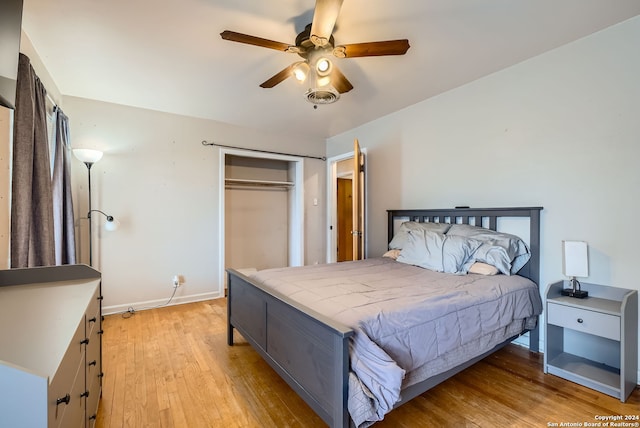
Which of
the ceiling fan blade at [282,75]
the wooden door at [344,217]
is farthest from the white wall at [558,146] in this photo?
the wooden door at [344,217]

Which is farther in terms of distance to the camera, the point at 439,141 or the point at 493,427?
the point at 439,141

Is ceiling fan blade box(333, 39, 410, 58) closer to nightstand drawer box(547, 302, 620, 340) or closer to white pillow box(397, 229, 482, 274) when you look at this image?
white pillow box(397, 229, 482, 274)

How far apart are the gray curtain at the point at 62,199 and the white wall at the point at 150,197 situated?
1.36ft

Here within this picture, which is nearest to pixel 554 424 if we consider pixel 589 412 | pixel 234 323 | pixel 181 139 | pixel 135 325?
pixel 589 412

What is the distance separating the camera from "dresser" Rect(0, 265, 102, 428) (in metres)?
0.66

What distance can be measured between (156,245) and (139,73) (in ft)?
6.57

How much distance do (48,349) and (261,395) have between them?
1374 mm

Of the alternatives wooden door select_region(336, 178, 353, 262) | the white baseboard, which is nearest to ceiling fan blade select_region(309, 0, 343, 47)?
the white baseboard

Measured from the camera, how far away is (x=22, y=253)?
6.15 feet

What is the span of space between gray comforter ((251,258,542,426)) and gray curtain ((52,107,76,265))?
6.12 ft

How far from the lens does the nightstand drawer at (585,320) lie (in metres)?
1.86

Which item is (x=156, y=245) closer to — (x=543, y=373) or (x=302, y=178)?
(x=302, y=178)

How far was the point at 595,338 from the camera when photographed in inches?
86.4

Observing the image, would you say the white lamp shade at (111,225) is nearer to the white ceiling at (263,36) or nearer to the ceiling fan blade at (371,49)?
the white ceiling at (263,36)
